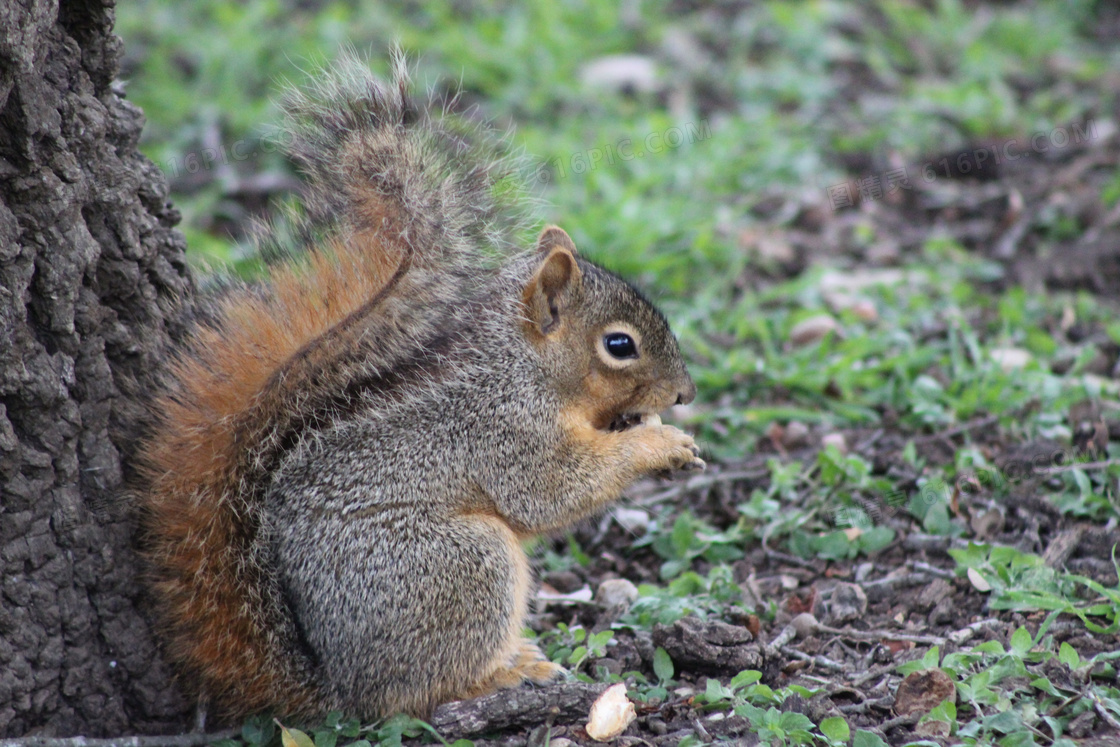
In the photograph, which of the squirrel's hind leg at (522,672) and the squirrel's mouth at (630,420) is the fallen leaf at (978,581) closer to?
the squirrel's mouth at (630,420)

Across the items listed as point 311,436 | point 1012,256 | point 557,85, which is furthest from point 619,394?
point 557,85

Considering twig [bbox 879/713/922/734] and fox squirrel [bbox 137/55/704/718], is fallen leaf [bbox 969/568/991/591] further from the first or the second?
fox squirrel [bbox 137/55/704/718]

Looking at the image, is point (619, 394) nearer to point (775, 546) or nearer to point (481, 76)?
point (775, 546)

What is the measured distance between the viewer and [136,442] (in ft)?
6.46

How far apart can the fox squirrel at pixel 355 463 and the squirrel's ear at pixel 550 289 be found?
0.15 m

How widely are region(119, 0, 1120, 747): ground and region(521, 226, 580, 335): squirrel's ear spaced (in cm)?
41

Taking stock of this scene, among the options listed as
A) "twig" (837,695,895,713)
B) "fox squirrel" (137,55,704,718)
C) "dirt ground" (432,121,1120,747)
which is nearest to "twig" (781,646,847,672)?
"dirt ground" (432,121,1120,747)

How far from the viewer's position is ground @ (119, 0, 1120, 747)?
2.03 metres

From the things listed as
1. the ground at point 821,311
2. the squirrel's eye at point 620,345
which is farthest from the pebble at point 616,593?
the squirrel's eye at point 620,345

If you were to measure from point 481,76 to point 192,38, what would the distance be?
1299 millimetres

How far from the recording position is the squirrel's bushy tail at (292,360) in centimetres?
191

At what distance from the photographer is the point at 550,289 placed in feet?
7.63

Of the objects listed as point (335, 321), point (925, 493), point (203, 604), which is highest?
point (335, 321)

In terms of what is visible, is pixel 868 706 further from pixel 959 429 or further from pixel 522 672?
pixel 959 429
